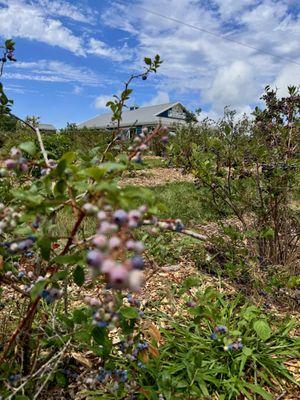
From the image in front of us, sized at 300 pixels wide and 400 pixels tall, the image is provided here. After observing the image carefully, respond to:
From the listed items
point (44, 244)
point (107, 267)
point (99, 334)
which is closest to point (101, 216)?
point (107, 267)

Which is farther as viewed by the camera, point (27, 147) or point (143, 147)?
point (143, 147)

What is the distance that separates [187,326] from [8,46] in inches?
73.4

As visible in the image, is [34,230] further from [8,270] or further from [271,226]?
[271,226]

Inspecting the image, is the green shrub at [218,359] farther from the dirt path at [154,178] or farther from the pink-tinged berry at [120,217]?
the dirt path at [154,178]

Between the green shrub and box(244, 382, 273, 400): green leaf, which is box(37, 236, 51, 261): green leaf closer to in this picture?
the green shrub

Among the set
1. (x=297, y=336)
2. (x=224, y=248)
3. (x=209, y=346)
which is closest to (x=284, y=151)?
(x=224, y=248)

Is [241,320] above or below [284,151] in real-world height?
below

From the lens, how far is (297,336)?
2.47m

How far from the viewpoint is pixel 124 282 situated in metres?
0.57

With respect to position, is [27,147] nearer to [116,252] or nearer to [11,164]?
[11,164]

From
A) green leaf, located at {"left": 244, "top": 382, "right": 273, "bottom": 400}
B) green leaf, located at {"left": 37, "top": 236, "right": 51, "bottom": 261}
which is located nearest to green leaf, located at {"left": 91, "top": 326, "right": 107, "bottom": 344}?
green leaf, located at {"left": 37, "top": 236, "right": 51, "bottom": 261}

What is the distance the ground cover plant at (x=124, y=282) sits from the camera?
970mm

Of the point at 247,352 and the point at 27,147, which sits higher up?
the point at 27,147

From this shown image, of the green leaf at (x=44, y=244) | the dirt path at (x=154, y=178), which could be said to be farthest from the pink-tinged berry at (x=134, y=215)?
the dirt path at (x=154, y=178)
